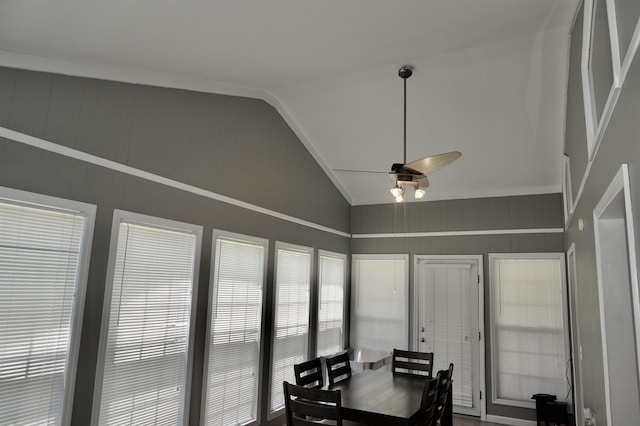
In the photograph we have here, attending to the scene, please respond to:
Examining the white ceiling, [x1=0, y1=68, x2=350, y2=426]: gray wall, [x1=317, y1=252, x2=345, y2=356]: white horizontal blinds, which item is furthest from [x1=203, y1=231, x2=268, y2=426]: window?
the white ceiling

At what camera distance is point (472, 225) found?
20.3ft

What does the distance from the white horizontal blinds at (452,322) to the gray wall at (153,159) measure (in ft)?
7.03

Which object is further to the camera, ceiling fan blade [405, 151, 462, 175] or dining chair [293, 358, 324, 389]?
dining chair [293, 358, 324, 389]

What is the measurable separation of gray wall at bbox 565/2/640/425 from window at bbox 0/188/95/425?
3.16 metres

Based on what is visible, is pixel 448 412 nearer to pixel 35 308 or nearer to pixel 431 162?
pixel 431 162

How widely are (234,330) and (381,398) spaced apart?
167 centimetres

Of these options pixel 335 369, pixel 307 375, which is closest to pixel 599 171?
pixel 307 375

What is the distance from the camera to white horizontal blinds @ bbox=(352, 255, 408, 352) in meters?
6.45

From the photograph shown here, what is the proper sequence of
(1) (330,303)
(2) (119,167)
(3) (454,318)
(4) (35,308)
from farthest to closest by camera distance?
(1) (330,303) < (3) (454,318) < (2) (119,167) < (4) (35,308)

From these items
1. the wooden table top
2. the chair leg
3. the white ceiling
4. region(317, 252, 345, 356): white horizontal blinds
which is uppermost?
the white ceiling

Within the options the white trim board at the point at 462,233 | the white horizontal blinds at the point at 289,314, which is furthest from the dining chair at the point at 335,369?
the white trim board at the point at 462,233

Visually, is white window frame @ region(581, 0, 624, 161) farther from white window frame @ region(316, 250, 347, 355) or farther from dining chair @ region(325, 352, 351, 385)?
white window frame @ region(316, 250, 347, 355)

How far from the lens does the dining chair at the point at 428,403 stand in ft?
10.0

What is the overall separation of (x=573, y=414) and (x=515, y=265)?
189 centimetres
